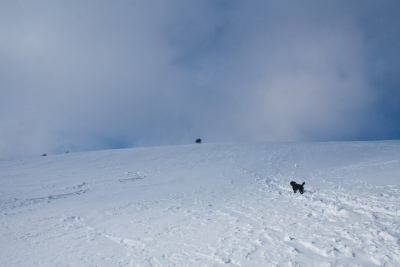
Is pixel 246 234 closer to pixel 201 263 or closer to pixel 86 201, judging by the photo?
pixel 201 263

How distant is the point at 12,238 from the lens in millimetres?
6746

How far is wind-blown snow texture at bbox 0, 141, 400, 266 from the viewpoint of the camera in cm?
501

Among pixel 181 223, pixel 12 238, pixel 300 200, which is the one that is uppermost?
pixel 300 200

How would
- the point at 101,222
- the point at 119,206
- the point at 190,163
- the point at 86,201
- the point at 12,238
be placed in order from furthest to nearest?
the point at 190,163
the point at 86,201
the point at 119,206
the point at 101,222
the point at 12,238

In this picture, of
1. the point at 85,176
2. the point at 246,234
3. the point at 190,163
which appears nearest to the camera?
the point at 246,234

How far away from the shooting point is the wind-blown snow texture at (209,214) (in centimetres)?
501

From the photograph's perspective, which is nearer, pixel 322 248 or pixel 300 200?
pixel 322 248

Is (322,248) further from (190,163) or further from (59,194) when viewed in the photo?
(190,163)

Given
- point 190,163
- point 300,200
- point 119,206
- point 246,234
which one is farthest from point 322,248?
point 190,163

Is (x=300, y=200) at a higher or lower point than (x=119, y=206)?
higher

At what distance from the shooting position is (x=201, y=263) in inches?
188

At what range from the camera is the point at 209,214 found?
24.9ft

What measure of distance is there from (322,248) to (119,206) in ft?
22.3

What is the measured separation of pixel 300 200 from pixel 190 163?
30.4ft
